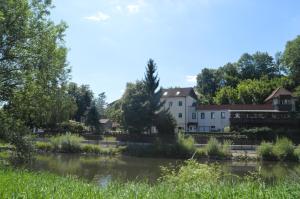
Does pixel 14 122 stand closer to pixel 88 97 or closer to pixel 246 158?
pixel 246 158

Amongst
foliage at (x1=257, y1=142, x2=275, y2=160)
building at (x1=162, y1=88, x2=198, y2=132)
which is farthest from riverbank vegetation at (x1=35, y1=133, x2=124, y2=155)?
building at (x1=162, y1=88, x2=198, y2=132)

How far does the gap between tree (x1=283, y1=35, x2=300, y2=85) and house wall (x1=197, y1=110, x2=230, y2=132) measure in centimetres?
1557

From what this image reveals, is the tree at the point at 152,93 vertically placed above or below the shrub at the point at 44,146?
above

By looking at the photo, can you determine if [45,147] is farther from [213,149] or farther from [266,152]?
[266,152]

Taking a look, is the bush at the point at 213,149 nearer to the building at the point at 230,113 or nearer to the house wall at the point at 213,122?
the building at the point at 230,113

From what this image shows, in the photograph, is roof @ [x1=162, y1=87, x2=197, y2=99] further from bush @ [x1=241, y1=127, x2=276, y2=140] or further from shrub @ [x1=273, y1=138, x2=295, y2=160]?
shrub @ [x1=273, y1=138, x2=295, y2=160]

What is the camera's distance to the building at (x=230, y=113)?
54.2 meters

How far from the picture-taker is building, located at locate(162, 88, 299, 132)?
178ft

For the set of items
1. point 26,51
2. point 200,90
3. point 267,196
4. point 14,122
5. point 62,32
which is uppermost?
point 200,90

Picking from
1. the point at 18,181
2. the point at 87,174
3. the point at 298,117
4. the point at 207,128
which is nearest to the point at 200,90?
the point at 207,128

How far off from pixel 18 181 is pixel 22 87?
794cm

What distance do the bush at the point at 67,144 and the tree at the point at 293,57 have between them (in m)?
41.7

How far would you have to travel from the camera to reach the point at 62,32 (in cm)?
1639

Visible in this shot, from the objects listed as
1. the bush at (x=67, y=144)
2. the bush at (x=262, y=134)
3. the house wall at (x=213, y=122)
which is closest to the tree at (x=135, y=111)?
the bush at (x=67, y=144)
